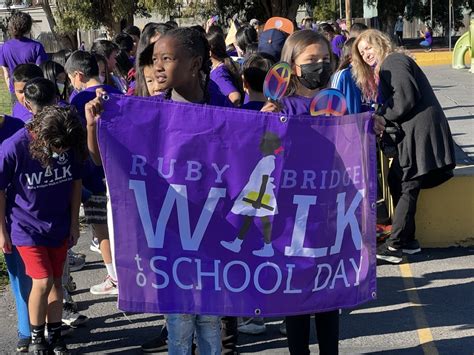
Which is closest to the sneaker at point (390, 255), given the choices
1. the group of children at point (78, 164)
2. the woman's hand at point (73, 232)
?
the group of children at point (78, 164)

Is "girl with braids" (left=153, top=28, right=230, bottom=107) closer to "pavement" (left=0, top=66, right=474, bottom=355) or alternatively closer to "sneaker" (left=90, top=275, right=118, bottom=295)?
"pavement" (left=0, top=66, right=474, bottom=355)

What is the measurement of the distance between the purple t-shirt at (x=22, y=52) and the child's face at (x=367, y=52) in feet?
14.2

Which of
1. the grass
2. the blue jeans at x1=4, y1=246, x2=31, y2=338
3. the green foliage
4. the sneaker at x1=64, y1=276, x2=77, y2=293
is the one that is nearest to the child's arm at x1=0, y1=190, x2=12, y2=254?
the blue jeans at x1=4, y1=246, x2=31, y2=338

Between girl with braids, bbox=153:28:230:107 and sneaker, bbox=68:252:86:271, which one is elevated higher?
girl with braids, bbox=153:28:230:107

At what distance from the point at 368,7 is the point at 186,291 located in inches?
751

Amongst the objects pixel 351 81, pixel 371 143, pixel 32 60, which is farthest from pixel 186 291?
pixel 32 60

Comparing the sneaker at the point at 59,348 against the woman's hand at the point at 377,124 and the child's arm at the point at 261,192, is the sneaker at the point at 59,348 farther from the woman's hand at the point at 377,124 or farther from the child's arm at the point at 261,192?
the woman's hand at the point at 377,124

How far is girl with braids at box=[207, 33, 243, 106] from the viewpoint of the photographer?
19.7ft

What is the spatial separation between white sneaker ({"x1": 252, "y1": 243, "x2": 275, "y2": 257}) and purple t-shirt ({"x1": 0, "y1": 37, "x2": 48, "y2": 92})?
6.35m

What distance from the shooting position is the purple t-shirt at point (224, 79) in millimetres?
6083

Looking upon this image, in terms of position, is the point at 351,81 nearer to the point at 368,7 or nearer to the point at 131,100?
the point at 131,100

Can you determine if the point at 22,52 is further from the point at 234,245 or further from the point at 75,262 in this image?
the point at 234,245

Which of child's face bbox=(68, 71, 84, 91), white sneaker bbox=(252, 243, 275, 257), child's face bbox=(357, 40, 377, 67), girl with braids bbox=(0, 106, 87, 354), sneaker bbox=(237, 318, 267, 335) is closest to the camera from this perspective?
white sneaker bbox=(252, 243, 275, 257)

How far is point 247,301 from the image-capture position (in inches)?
138
